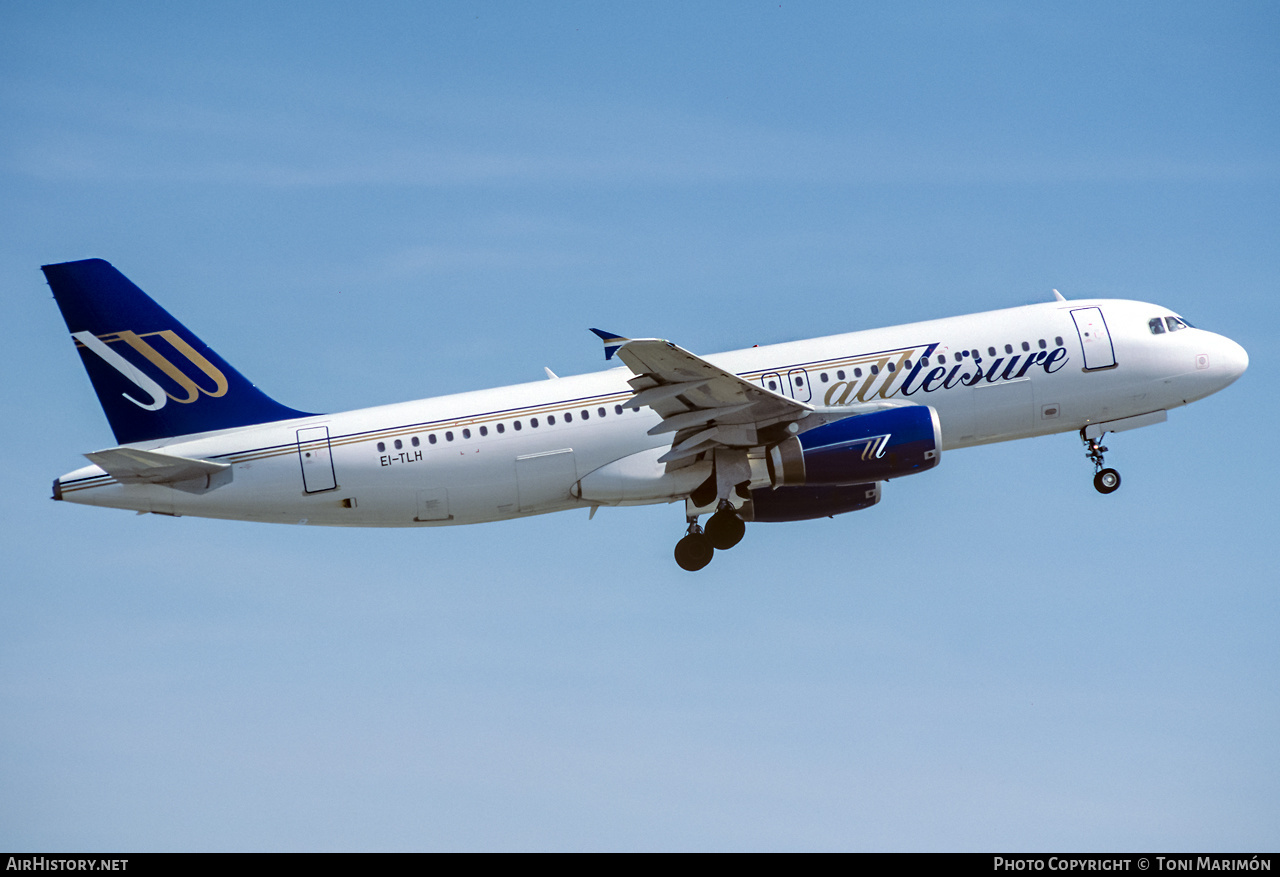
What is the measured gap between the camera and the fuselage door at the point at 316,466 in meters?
36.2

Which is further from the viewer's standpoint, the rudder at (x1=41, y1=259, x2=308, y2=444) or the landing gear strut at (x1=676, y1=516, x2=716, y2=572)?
the landing gear strut at (x1=676, y1=516, x2=716, y2=572)

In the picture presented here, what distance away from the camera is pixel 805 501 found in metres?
40.2

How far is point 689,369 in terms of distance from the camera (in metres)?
34.3

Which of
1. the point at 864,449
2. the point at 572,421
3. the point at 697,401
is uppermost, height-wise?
the point at 697,401

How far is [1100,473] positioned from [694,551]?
11.9 metres

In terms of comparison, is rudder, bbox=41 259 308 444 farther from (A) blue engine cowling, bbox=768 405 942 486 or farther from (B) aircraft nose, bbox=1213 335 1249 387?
(B) aircraft nose, bbox=1213 335 1249 387

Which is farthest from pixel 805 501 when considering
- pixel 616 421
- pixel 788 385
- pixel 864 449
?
pixel 616 421

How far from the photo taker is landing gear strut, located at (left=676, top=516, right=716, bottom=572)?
38.8 meters

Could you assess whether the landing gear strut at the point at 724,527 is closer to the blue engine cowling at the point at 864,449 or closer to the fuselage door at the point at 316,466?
the blue engine cowling at the point at 864,449

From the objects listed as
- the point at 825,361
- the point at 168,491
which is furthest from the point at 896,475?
the point at 168,491

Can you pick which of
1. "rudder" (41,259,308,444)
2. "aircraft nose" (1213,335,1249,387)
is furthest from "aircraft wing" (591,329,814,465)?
"aircraft nose" (1213,335,1249,387)

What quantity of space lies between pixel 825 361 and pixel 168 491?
17.8 m

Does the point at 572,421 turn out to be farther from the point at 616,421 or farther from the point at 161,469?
the point at 161,469

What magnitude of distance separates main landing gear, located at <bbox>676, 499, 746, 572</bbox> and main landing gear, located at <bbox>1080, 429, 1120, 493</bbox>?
10173 mm
